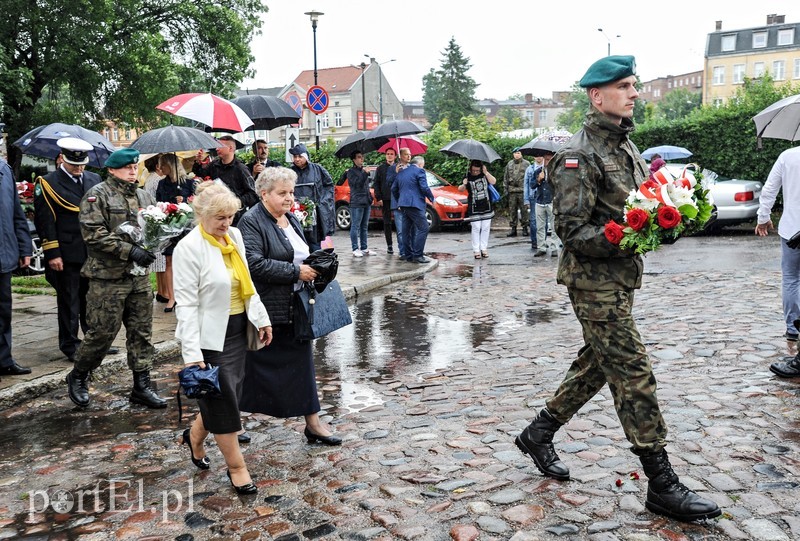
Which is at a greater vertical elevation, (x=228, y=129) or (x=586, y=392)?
(x=228, y=129)

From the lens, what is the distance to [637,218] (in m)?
3.67

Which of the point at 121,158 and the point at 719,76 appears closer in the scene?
the point at 121,158

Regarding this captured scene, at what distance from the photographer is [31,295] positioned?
1164 cm

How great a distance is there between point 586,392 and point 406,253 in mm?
10807

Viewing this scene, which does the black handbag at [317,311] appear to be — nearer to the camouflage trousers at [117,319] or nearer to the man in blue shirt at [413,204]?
the camouflage trousers at [117,319]

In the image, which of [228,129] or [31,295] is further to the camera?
[31,295]

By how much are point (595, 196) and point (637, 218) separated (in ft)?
1.17

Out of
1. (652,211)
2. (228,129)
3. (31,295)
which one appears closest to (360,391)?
(652,211)

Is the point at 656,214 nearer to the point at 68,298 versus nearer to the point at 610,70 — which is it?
the point at 610,70

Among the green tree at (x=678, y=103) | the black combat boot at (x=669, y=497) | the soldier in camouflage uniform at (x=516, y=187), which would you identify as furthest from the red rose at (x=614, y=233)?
the green tree at (x=678, y=103)

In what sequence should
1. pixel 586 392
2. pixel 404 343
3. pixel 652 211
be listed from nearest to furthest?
pixel 652 211, pixel 586 392, pixel 404 343

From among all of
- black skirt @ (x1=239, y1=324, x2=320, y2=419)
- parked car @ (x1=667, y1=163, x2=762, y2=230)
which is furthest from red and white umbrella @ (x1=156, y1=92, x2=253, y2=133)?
parked car @ (x1=667, y1=163, x2=762, y2=230)

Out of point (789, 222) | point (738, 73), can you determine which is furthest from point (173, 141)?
point (738, 73)

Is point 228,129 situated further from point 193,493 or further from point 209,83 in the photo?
point 209,83
